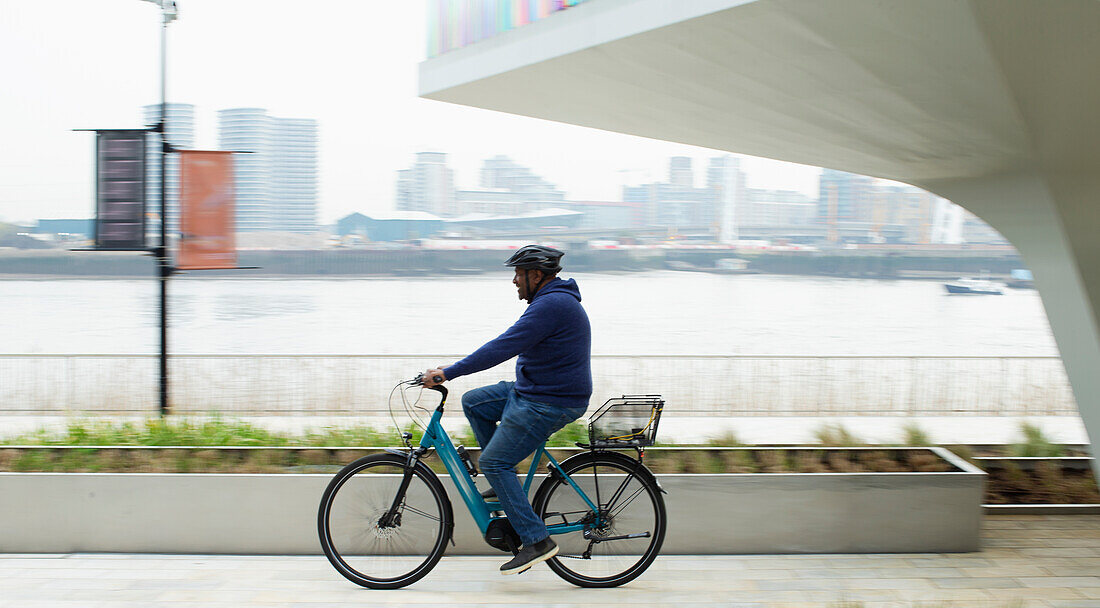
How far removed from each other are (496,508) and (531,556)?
292mm

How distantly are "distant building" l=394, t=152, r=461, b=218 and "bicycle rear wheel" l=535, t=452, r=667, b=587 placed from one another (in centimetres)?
6843

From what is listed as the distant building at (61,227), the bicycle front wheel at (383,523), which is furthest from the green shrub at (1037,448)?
the distant building at (61,227)

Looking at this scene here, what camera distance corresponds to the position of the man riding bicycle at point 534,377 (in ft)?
11.9

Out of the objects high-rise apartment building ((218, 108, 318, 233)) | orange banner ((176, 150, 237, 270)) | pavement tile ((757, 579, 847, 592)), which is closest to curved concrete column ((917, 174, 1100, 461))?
pavement tile ((757, 579, 847, 592))

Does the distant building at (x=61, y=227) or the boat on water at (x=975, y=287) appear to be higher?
the distant building at (x=61, y=227)

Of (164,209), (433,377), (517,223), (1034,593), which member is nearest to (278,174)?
(517,223)

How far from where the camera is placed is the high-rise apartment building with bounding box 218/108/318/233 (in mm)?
70438

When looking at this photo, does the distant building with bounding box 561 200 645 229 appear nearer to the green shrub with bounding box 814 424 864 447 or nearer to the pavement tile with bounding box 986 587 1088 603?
the green shrub with bounding box 814 424 864 447

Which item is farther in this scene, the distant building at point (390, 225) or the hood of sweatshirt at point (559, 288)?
the distant building at point (390, 225)

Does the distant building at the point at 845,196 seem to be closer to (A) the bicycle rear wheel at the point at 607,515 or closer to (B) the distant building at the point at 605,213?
(B) the distant building at the point at 605,213

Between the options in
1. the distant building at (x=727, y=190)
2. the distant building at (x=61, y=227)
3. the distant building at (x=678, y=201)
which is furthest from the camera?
the distant building at (x=61, y=227)

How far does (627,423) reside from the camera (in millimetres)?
3906

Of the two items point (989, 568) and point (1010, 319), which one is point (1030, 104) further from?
point (1010, 319)

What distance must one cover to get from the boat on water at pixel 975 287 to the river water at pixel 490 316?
88 centimetres
